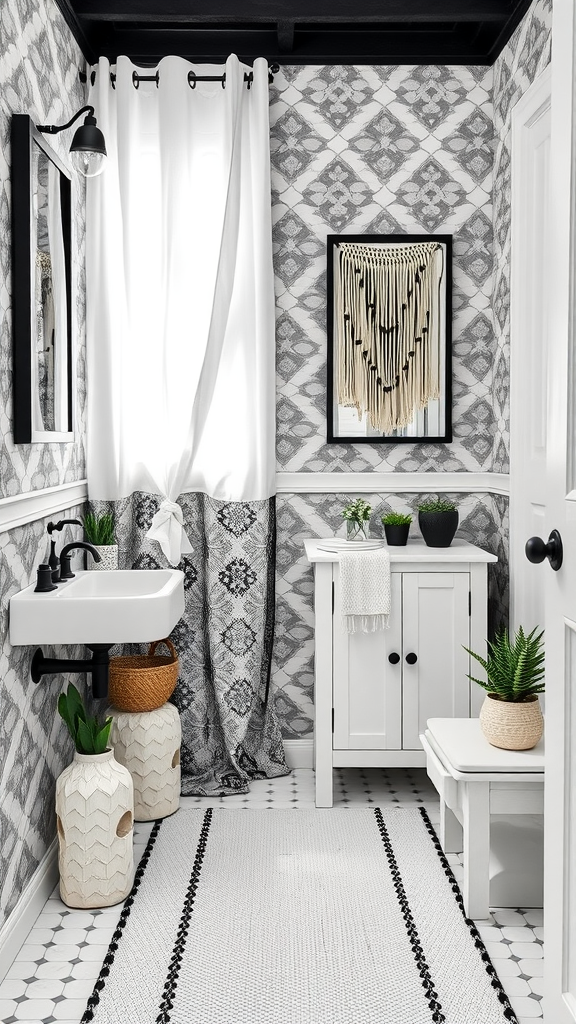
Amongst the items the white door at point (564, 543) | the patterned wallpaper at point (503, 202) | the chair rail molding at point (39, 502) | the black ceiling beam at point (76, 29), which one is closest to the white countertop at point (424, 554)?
the patterned wallpaper at point (503, 202)

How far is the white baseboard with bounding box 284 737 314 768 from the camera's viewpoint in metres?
3.55

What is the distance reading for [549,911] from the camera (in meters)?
1.71

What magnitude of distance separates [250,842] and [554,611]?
1562 millimetres

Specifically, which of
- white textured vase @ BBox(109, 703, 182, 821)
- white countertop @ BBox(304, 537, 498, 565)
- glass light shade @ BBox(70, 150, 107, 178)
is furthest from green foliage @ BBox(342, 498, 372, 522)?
glass light shade @ BBox(70, 150, 107, 178)

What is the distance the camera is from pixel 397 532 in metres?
3.33

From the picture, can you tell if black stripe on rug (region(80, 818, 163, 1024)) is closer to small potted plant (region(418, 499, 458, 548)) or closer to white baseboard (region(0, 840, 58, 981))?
white baseboard (region(0, 840, 58, 981))

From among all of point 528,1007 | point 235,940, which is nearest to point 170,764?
point 235,940

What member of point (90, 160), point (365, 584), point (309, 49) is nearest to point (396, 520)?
point (365, 584)

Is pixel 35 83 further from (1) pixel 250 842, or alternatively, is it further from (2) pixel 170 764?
(1) pixel 250 842

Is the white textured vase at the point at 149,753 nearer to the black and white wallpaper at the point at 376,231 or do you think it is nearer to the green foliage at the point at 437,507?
the black and white wallpaper at the point at 376,231

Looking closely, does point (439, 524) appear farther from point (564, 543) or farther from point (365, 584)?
point (564, 543)

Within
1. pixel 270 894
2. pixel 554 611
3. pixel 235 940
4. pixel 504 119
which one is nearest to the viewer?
pixel 554 611

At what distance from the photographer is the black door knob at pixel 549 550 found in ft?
5.36

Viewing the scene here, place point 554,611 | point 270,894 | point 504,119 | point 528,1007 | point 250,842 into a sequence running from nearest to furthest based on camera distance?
point 554,611 < point 528,1007 < point 270,894 < point 250,842 < point 504,119
